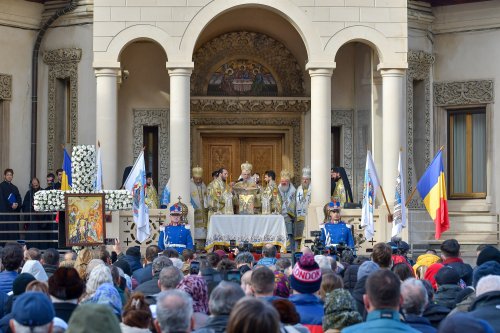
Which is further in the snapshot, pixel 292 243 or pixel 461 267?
pixel 292 243

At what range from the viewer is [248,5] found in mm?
26094

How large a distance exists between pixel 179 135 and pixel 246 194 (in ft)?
6.19

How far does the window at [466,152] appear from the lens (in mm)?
29391

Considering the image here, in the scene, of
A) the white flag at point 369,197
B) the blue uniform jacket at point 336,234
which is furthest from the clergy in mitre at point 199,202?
the blue uniform jacket at point 336,234

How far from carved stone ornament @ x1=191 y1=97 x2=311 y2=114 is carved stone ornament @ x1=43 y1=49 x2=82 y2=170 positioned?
2704mm

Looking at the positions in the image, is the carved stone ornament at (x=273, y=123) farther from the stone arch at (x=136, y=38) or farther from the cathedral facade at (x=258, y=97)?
the stone arch at (x=136, y=38)

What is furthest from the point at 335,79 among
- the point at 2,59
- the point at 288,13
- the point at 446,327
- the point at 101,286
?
the point at 446,327

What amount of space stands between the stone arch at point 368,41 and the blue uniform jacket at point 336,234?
4463mm

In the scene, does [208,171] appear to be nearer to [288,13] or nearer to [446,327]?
[288,13]

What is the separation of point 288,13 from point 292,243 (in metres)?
4.83

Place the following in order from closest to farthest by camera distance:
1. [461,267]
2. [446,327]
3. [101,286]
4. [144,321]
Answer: [446,327], [144,321], [101,286], [461,267]

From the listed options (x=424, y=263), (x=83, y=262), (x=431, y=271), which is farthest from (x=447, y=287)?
(x=424, y=263)

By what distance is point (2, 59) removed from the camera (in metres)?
28.4

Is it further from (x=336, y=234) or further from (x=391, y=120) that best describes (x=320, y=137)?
(x=336, y=234)
